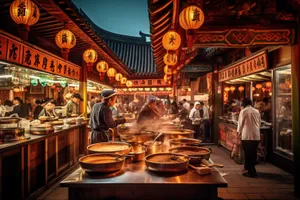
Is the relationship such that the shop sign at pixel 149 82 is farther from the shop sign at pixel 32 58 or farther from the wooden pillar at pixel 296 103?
the wooden pillar at pixel 296 103

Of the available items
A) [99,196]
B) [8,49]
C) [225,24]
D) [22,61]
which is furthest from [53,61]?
[99,196]

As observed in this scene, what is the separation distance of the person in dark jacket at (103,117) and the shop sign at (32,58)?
2243mm

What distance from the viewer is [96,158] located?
281cm

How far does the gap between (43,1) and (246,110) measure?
6.10 metres

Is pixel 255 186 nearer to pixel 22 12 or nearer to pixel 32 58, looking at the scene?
pixel 22 12

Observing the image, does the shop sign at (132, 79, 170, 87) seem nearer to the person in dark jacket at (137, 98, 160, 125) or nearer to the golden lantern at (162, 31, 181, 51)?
the person in dark jacket at (137, 98, 160, 125)

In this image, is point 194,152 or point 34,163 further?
point 34,163

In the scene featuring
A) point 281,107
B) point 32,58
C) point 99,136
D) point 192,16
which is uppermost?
point 192,16

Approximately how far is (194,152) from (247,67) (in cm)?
693

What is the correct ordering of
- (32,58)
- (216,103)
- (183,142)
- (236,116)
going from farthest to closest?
(216,103), (236,116), (32,58), (183,142)

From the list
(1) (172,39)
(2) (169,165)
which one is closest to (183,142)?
(2) (169,165)

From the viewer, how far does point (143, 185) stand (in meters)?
2.35

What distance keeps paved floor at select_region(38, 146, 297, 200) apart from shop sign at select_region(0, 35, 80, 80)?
11.2ft

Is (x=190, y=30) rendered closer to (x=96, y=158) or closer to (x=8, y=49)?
(x=96, y=158)
